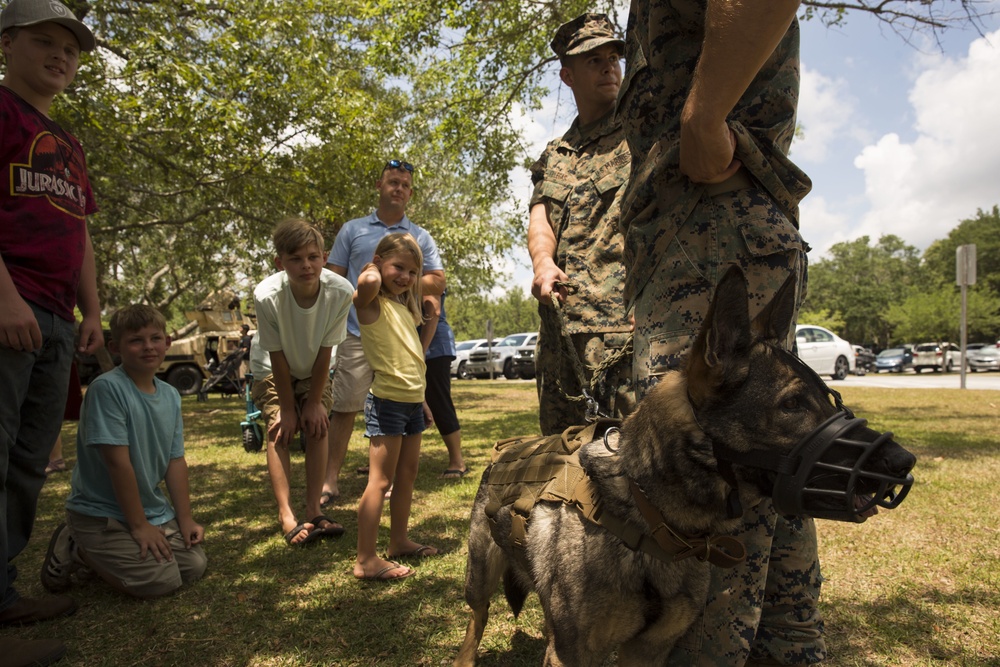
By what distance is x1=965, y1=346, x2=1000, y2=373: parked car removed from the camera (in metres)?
35.2

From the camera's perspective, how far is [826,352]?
25.2 m

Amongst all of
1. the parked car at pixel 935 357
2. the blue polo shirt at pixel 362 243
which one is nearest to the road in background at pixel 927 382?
the parked car at pixel 935 357

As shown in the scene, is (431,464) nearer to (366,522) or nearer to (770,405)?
(366,522)

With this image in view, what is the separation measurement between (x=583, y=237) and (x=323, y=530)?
2647mm

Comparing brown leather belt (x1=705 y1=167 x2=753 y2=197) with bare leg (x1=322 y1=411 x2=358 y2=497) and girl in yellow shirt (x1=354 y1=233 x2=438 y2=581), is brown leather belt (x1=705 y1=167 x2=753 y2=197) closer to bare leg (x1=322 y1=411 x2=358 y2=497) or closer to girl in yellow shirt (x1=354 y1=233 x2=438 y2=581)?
girl in yellow shirt (x1=354 y1=233 x2=438 y2=581)

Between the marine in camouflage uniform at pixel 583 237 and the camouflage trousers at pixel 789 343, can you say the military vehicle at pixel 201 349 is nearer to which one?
the marine in camouflage uniform at pixel 583 237

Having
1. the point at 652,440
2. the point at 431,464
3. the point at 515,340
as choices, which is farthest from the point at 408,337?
the point at 515,340

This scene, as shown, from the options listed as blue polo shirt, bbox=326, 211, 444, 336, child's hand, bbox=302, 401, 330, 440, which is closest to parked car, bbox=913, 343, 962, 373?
blue polo shirt, bbox=326, 211, 444, 336

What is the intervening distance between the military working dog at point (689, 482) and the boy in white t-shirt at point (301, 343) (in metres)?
2.55

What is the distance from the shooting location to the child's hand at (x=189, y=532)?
3740 millimetres

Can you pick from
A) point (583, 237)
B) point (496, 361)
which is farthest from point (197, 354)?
point (583, 237)

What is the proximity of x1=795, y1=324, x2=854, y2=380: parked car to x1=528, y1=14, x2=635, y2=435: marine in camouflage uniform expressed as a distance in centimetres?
2428

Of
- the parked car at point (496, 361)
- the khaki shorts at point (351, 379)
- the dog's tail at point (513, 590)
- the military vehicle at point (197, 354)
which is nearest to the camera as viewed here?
the dog's tail at point (513, 590)

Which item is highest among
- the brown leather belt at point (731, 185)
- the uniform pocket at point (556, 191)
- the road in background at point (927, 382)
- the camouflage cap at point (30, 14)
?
the camouflage cap at point (30, 14)
